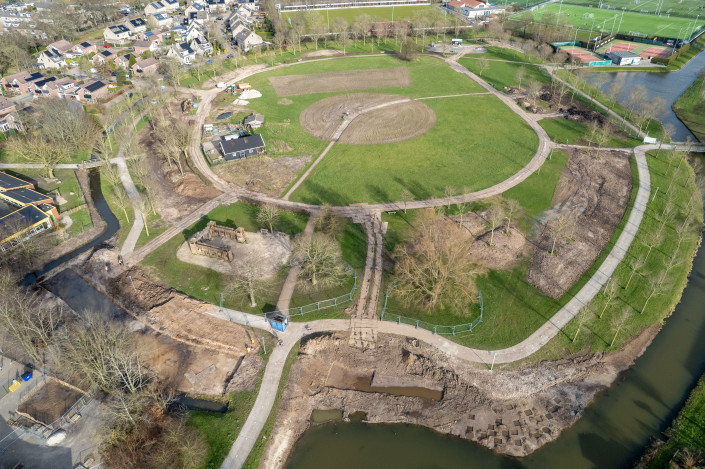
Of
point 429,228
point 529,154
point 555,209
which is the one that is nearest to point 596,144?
point 529,154

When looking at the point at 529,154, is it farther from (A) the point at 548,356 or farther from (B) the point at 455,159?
(A) the point at 548,356

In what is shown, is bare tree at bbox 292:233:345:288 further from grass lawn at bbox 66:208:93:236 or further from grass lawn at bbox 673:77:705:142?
grass lawn at bbox 673:77:705:142

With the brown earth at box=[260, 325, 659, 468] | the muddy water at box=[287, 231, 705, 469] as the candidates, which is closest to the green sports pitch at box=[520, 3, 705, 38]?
the brown earth at box=[260, 325, 659, 468]

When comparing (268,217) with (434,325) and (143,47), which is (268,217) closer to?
(434,325)

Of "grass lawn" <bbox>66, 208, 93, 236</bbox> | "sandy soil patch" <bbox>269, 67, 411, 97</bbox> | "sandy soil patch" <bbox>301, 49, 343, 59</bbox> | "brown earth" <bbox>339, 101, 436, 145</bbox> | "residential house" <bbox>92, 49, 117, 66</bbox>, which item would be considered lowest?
"grass lawn" <bbox>66, 208, 93, 236</bbox>

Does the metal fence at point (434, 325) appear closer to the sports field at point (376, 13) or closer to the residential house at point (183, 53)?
the residential house at point (183, 53)
